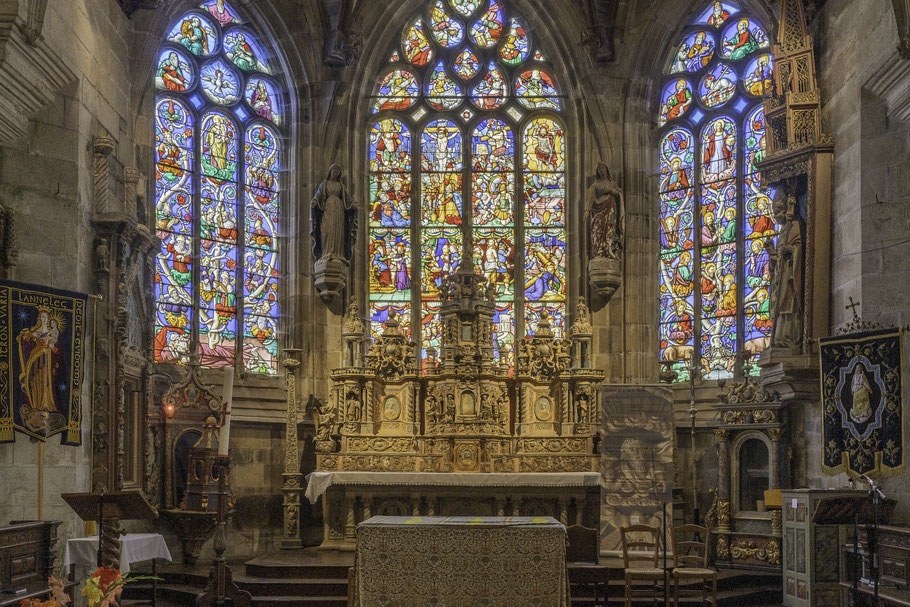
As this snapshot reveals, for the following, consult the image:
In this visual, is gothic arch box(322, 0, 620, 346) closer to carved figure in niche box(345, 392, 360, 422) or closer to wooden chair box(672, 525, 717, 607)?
carved figure in niche box(345, 392, 360, 422)

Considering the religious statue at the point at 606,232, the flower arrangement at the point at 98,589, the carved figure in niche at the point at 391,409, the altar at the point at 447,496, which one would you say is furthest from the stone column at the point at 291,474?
the flower arrangement at the point at 98,589

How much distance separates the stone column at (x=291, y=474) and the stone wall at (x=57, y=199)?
3.31 meters

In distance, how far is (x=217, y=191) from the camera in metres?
16.2

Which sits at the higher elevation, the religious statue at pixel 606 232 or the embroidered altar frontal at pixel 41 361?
the religious statue at pixel 606 232

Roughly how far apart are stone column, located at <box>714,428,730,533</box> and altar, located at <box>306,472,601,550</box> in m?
1.47

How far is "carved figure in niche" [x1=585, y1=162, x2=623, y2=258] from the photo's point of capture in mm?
16047

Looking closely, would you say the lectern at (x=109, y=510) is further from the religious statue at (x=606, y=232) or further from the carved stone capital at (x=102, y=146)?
the religious statue at (x=606, y=232)

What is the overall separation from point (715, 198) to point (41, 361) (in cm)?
953

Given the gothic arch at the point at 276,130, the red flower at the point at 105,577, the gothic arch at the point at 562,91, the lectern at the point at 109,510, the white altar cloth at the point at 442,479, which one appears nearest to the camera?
the red flower at the point at 105,577

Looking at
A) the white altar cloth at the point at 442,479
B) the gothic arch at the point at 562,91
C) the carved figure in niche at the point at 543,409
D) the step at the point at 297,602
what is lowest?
the step at the point at 297,602

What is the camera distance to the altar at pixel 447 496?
14.0 m

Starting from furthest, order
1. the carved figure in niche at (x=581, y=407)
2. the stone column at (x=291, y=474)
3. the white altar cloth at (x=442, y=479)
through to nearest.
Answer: the carved figure in niche at (x=581, y=407) → the stone column at (x=291, y=474) → the white altar cloth at (x=442, y=479)

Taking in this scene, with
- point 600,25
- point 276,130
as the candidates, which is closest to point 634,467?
point 600,25

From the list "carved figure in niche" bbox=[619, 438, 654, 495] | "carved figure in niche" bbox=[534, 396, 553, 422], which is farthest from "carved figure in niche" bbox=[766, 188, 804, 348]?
"carved figure in niche" bbox=[534, 396, 553, 422]
